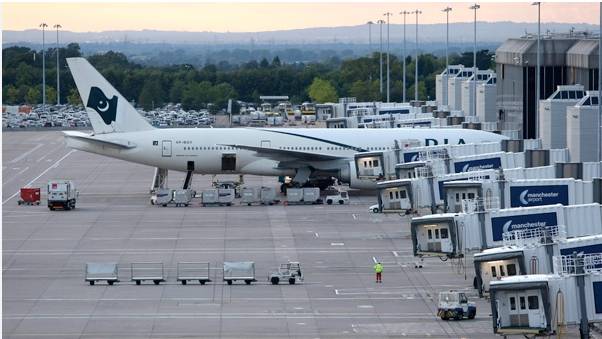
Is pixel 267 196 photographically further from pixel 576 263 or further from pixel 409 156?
pixel 576 263

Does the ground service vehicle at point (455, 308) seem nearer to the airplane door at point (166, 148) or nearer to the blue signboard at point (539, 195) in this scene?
the blue signboard at point (539, 195)

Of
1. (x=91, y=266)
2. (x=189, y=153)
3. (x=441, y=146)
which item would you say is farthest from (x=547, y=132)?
(x=91, y=266)

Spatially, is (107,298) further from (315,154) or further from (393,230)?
(315,154)

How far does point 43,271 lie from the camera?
6050cm

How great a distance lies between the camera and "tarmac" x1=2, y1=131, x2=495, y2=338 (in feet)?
157

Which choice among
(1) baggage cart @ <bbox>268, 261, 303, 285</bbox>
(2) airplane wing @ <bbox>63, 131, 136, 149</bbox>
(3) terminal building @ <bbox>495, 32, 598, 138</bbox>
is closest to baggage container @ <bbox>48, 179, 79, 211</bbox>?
(2) airplane wing @ <bbox>63, 131, 136, 149</bbox>

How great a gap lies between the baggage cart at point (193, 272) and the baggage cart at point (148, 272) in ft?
2.52

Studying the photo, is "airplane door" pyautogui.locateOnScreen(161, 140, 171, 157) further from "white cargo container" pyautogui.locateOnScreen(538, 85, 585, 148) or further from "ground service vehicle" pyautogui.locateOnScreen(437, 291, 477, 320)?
"ground service vehicle" pyautogui.locateOnScreen(437, 291, 477, 320)

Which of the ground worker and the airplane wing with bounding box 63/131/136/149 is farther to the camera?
the airplane wing with bounding box 63/131/136/149

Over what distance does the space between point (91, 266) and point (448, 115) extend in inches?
2728

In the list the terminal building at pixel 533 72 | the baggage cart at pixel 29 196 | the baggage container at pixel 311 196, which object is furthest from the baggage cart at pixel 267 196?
the terminal building at pixel 533 72

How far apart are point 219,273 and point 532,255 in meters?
18.7

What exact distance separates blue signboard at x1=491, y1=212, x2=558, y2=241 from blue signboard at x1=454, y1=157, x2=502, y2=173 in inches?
804

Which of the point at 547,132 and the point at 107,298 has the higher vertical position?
the point at 547,132
